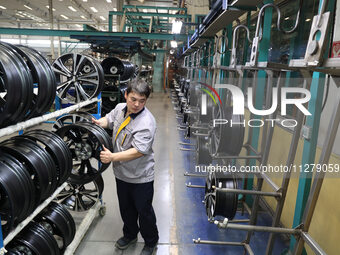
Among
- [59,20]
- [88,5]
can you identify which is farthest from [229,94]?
[59,20]

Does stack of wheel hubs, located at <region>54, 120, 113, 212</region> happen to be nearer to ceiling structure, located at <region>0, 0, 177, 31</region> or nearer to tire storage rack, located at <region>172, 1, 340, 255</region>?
tire storage rack, located at <region>172, 1, 340, 255</region>

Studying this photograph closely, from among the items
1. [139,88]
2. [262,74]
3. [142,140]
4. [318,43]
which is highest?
[318,43]

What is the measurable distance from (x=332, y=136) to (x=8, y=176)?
6.61 ft

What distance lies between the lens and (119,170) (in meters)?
2.67

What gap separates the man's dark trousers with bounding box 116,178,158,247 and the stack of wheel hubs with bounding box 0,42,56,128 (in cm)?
113

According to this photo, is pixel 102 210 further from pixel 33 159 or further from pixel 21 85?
pixel 21 85

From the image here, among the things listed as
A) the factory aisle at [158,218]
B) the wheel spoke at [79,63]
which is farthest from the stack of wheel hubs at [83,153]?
the wheel spoke at [79,63]

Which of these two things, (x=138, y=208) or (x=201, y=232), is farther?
(x=201, y=232)

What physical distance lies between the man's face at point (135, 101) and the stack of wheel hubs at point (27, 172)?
725mm

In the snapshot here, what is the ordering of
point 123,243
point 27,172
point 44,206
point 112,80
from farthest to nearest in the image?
point 112,80, point 123,243, point 44,206, point 27,172

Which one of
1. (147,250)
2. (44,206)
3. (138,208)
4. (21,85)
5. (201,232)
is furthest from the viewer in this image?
(201,232)

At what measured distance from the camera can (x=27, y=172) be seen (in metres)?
1.90

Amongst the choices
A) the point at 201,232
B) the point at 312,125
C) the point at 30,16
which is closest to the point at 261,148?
the point at 312,125

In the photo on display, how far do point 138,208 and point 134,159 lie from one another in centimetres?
55
